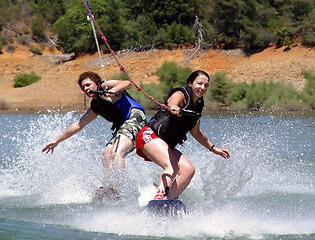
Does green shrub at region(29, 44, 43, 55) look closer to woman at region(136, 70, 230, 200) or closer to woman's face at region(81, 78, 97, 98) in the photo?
woman's face at region(81, 78, 97, 98)

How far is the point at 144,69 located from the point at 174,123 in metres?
32.6

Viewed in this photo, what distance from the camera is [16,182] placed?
26.3 ft

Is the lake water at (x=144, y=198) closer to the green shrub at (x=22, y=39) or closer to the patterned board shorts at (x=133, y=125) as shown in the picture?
the patterned board shorts at (x=133, y=125)

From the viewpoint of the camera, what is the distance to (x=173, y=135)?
5465 millimetres

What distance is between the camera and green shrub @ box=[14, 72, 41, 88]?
39.7 meters

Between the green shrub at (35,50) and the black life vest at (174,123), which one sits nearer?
the black life vest at (174,123)

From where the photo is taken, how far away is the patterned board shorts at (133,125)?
641 centimetres

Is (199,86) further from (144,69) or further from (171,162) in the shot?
(144,69)

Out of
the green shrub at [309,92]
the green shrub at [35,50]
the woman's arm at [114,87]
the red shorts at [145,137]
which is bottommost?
the green shrub at [35,50]

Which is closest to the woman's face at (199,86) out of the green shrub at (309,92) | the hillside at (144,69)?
the green shrub at (309,92)

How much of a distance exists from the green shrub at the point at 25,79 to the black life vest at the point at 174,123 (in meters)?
35.3

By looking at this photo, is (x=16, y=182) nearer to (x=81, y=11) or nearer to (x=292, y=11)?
(x=292, y=11)

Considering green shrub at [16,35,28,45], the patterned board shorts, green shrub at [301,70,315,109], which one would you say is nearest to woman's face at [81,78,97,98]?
the patterned board shorts

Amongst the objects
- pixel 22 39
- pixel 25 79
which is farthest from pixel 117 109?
pixel 22 39
